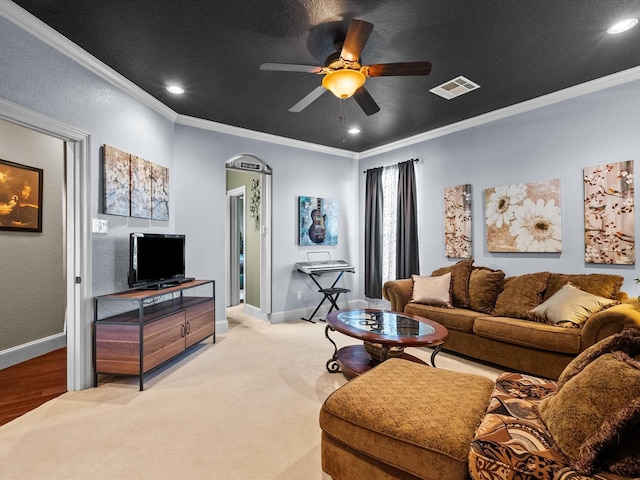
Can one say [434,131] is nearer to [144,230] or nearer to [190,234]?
[190,234]

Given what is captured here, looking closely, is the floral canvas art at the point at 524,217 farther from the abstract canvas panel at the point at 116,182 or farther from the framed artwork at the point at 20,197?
the framed artwork at the point at 20,197

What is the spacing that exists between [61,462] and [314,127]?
4.07m

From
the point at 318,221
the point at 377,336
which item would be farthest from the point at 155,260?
the point at 318,221

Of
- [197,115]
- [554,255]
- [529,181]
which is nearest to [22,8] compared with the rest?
[197,115]

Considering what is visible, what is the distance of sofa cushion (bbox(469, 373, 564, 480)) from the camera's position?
105 centimetres

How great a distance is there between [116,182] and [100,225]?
43 centimetres

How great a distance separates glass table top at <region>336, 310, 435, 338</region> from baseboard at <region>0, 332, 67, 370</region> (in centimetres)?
307

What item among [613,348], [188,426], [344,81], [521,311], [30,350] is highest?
[344,81]

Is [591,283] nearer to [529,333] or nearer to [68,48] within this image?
[529,333]

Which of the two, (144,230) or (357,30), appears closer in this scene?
(357,30)

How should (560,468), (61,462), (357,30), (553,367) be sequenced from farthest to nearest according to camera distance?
(553,367), (357,30), (61,462), (560,468)

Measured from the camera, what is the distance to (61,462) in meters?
1.79

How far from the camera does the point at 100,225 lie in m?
2.88

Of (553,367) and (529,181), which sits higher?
(529,181)
